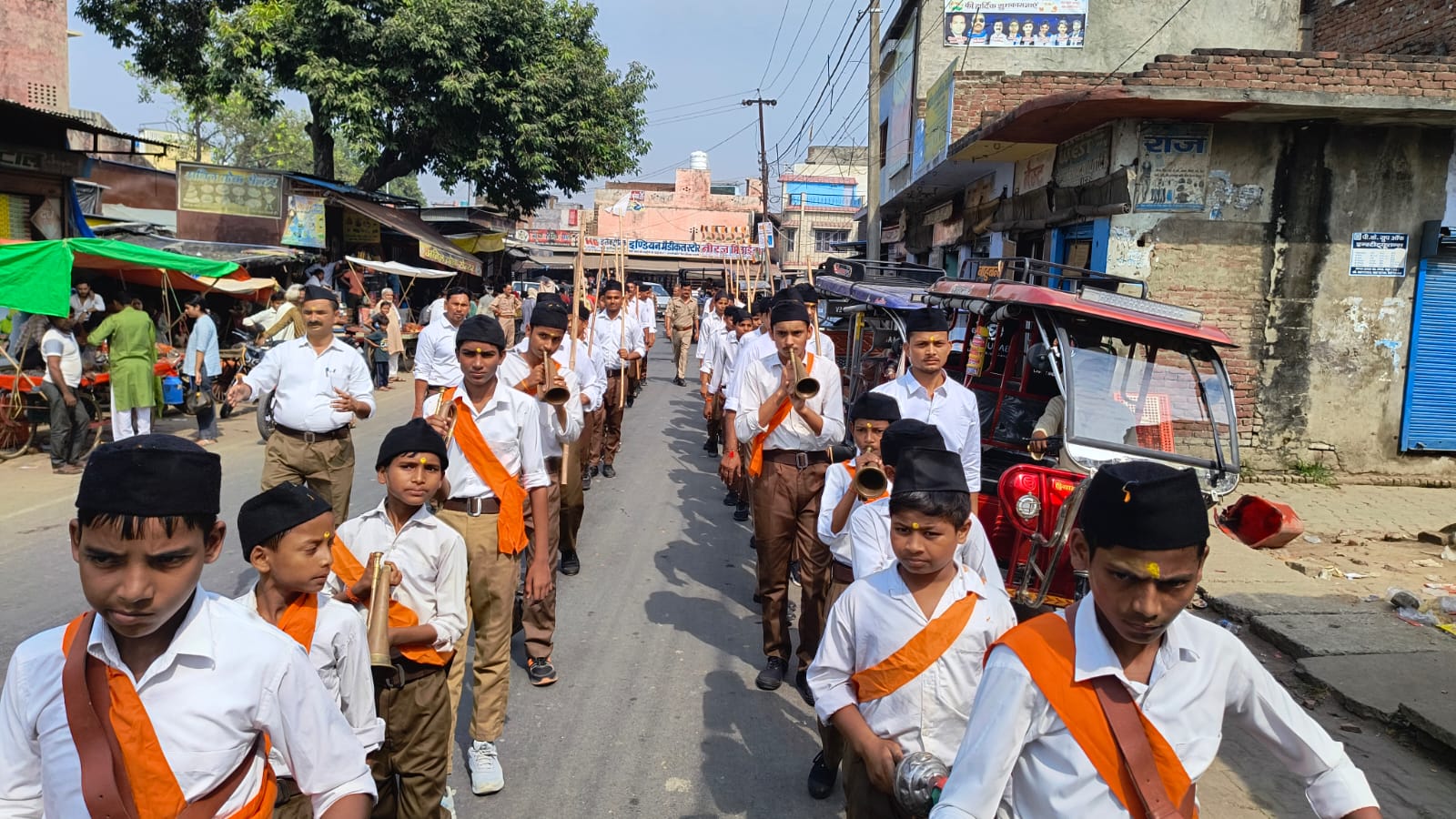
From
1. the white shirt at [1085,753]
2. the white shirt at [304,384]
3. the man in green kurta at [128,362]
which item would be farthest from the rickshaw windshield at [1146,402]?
the man in green kurta at [128,362]

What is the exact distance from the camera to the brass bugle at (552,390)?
5.42 metres

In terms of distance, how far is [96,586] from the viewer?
1734mm

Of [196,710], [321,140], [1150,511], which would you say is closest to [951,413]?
[1150,511]

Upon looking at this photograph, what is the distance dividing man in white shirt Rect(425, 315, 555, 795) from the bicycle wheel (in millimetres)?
8679

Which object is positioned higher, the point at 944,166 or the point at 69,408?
the point at 944,166

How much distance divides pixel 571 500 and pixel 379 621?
175 inches

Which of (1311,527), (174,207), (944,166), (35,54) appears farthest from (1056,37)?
(35,54)

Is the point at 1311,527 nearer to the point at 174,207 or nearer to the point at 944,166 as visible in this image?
the point at 944,166

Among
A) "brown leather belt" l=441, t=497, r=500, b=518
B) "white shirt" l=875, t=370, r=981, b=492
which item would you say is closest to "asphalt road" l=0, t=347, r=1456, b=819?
"brown leather belt" l=441, t=497, r=500, b=518

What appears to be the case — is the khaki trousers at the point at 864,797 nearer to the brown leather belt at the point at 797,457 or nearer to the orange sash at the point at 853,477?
the orange sash at the point at 853,477

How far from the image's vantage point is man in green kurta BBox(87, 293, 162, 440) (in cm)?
1047

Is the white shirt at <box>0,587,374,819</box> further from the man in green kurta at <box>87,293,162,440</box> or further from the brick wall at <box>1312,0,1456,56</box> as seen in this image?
the brick wall at <box>1312,0,1456,56</box>

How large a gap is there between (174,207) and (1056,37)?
18.8 meters

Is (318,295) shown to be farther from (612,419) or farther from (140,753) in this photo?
(612,419)
